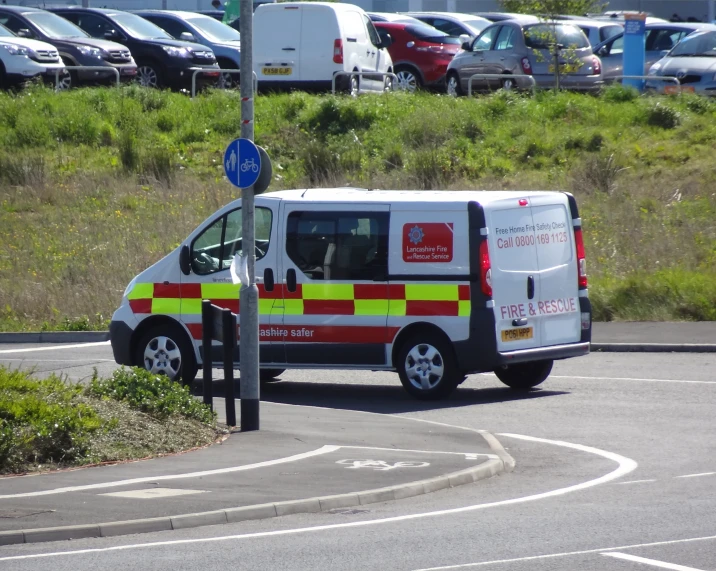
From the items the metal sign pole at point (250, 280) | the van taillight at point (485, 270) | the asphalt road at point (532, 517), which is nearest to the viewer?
the asphalt road at point (532, 517)

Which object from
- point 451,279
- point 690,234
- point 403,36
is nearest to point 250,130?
point 451,279

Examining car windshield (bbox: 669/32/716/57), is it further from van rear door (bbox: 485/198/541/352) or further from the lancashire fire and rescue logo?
the lancashire fire and rescue logo

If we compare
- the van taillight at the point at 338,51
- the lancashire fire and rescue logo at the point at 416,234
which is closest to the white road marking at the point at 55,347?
the lancashire fire and rescue logo at the point at 416,234

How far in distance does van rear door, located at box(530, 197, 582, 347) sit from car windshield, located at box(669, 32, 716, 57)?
17.8 meters

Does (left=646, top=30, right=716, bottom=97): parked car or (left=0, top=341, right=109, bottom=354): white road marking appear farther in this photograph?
(left=646, top=30, right=716, bottom=97): parked car

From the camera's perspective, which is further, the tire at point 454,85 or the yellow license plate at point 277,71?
the yellow license plate at point 277,71

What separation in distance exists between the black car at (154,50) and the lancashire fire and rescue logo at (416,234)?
1989cm

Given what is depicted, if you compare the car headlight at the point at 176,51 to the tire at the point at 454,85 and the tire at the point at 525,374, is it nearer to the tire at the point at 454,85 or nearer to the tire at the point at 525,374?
the tire at the point at 454,85

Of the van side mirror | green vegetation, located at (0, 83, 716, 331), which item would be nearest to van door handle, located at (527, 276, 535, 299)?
the van side mirror

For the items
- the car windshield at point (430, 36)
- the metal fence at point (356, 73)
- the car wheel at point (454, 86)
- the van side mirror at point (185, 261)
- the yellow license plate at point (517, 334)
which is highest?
the car windshield at point (430, 36)

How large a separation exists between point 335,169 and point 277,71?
551cm

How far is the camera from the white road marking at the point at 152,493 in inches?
342

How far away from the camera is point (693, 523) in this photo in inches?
310

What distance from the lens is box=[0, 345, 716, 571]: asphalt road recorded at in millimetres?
7086
